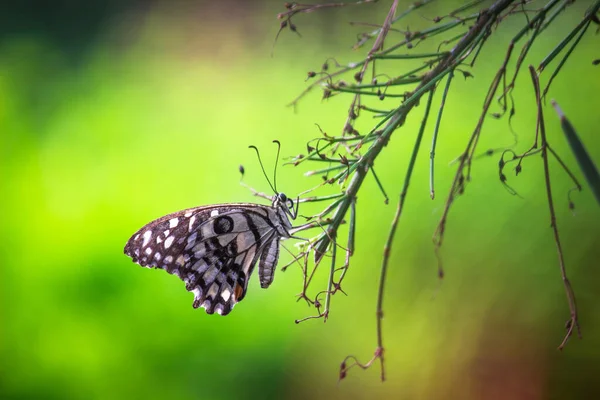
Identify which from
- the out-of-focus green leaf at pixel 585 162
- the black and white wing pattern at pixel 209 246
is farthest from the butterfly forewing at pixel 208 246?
the out-of-focus green leaf at pixel 585 162

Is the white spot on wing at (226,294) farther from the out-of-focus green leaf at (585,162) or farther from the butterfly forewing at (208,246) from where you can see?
the out-of-focus green leaf at (585,162)

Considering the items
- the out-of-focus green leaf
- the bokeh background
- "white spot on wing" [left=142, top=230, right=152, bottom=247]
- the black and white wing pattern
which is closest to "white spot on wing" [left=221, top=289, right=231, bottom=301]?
the black and white wing pattern

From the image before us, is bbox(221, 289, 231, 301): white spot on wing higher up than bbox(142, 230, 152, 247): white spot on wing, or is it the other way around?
bbox(142, 230, 152, 247): white spot on wing

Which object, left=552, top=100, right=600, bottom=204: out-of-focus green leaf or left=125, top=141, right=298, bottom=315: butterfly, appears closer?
left=552, top=100, right=600, bottom=204: out-of-focus green leaf

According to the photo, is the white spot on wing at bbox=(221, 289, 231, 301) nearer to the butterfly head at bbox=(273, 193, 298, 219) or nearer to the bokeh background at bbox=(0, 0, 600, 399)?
the butterfly head at bbox=(273, 193, 298, 219)

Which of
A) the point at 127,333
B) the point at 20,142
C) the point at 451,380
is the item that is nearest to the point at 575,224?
the point at 451,380

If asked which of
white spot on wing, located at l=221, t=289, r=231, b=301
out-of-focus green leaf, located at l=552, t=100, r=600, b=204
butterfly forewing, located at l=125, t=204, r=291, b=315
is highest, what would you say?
butterfly forewing, located at l=125, t=204, r=291, b=315

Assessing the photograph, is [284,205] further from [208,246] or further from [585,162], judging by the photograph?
[585,162]

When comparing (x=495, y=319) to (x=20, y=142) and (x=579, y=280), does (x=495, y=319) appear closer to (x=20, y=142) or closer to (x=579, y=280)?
(x=579, y=280)

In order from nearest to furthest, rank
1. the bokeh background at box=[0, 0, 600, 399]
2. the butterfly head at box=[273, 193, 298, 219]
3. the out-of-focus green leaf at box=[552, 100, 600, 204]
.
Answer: the out-of-focus green leaf at box=[552, 100, 600, 204]
the butterfly head at box=[273, 193, 298, 219]
the bokeh background at box=[0, 0, 600, 399]
